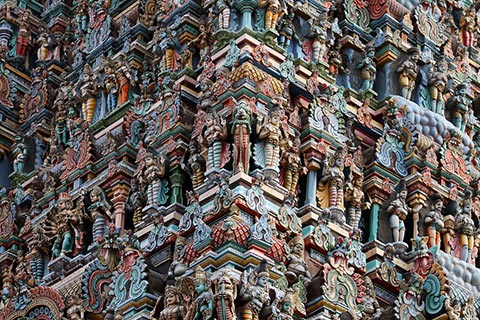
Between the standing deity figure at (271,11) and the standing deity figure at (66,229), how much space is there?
364 cm

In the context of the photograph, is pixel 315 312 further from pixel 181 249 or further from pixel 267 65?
pixel 267 65

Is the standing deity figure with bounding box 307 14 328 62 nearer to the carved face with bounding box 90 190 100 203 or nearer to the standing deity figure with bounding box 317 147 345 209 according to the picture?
the standing deity figure with bounding box 317 147 345 209

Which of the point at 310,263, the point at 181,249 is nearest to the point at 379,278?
the point at 310,263

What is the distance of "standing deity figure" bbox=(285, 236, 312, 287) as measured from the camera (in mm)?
21609

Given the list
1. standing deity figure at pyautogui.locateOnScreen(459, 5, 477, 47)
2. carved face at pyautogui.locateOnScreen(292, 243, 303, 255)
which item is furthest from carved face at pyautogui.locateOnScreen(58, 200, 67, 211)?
standing deity figure at pyautogui.locateOnScreen(459, 5, 477, 47)

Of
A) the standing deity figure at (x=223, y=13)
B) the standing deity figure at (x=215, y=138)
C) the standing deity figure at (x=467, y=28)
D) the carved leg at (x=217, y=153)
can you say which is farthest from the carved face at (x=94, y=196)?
the standing deity figure at (x=467, y=28)

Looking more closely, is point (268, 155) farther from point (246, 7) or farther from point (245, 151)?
point (246, 7)

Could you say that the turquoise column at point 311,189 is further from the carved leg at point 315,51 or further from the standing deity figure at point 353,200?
the carved leg at point 315,51

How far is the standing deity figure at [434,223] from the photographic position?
2427 centimetres

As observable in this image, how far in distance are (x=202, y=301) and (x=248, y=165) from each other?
2.18m

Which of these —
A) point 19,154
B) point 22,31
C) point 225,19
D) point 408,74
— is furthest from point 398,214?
point 22,31

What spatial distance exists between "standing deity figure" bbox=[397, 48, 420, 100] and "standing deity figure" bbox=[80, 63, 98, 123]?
438 centimetres

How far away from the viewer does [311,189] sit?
23.0m

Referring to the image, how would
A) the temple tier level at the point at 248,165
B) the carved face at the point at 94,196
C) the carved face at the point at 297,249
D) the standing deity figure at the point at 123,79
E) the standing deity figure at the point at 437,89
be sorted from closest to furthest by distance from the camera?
the temple tier level at the point at 248,165 < the carved face at the point at 297,249 < the carved face at the point at 94,196 < the standing deity figure at the point at 123,79 < the standing deity figure at the point at 437,89
